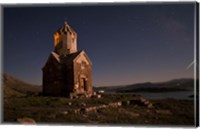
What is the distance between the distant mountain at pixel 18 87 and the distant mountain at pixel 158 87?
3.38ft

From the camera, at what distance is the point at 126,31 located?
17.5ft

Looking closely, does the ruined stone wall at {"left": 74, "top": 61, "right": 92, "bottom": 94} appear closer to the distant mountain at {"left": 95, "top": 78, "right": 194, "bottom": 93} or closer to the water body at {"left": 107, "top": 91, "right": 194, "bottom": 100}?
the distant mountain at {"left": 95, "top": 78, "right": 194, "bottom": 93}

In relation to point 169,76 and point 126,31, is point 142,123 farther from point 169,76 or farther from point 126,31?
point 126,31

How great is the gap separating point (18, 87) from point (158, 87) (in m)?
2.24

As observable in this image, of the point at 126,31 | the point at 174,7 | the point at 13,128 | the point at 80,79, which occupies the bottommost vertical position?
the point at 13,128

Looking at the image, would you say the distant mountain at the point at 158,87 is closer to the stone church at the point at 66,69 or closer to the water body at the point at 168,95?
the water body at the point at 168,95

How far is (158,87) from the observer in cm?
516

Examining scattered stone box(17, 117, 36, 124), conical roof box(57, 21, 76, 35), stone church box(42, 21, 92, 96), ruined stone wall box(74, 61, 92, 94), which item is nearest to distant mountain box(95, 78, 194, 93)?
ruined stone wall box(74, 61, 92, 94)

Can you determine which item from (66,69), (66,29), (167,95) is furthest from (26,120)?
(167,95)

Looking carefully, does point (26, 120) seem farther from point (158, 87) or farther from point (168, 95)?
point (168, 95)

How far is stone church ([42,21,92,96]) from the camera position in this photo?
5422mm

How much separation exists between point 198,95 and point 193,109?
222mm

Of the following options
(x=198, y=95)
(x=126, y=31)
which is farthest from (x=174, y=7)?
(x=198, y=95)

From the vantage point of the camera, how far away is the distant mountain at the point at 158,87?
16.4 ft
